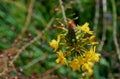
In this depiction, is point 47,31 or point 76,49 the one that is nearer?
point 76,49

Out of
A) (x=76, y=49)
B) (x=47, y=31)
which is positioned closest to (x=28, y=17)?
(x=47, y=31)

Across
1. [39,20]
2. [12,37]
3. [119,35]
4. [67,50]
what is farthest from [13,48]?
[119,35]

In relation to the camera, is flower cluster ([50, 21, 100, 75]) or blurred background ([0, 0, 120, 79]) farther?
blurred background ([0, 0, 120, 79])

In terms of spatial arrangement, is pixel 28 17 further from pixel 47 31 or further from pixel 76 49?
pixel 76 49

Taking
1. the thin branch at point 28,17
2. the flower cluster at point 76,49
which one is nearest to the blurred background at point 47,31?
the thin branch at point 28,17

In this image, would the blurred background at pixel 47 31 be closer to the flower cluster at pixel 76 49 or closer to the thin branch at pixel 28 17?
the thin branch at pixel 28 17

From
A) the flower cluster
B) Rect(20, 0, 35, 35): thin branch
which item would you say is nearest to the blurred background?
Rect(20, 0, 35, 35): thin branch

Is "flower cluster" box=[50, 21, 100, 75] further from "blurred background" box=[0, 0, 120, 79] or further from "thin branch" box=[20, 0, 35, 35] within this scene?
"thin branch" box=[20, 0, 35, 35]

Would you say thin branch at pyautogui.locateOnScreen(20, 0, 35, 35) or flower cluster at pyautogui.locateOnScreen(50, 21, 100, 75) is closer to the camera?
flower cluster at pyautogui.locateOnScreen(50, 21, 100, 75)

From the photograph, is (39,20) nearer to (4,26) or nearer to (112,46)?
(4,26)
